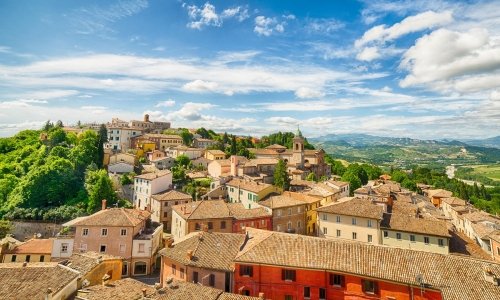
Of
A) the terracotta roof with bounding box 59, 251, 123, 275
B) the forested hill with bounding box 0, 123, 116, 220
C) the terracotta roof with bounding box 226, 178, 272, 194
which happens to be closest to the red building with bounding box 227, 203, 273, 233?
the terracotta roof with bounding box 226, 178, 272, 194

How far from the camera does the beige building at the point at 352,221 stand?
137 feet

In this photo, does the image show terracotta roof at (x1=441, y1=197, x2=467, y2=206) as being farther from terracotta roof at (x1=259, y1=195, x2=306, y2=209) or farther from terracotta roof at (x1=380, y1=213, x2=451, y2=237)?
terracotta roof at (x1=259, y1=195, x2=306, y2=209)

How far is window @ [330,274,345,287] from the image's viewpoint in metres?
24.7

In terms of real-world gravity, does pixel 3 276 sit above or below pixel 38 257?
above

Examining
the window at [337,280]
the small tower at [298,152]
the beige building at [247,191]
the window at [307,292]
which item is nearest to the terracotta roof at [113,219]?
the beige building at [247,191]

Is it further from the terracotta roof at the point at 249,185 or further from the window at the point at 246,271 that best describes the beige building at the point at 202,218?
the window at the point at 246,271

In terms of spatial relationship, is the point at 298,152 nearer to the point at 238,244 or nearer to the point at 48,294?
the point at 238,244

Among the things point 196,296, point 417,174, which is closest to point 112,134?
point 196,296

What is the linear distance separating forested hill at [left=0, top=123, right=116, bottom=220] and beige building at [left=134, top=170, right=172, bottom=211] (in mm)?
5556

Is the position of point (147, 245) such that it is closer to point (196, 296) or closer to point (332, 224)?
point (196, 296)

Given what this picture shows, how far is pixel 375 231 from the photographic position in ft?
136

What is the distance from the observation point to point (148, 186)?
2441 inches

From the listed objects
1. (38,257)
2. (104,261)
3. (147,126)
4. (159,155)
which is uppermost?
(147,126)

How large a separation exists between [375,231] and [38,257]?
44.7m
